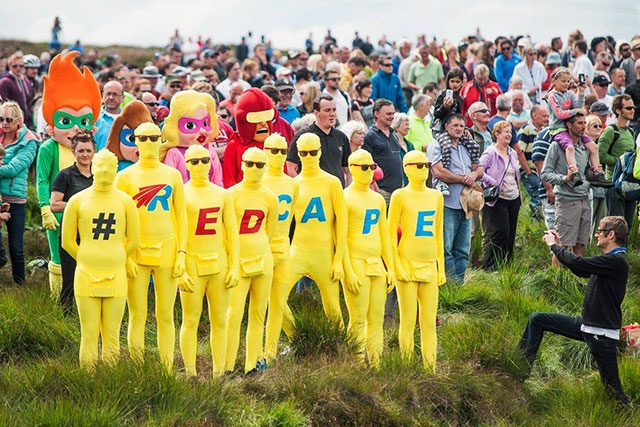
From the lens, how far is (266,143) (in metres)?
8.69

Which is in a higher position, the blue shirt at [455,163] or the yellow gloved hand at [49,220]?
the blue shirt at [455,163]

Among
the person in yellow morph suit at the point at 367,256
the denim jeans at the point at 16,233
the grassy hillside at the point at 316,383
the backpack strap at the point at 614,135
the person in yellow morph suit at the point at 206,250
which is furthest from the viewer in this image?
the backpack strap at the point at 614,135

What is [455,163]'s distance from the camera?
1106cm

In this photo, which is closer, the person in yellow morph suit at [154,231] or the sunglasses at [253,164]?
→ the person in yellow morph suit at [154,231]

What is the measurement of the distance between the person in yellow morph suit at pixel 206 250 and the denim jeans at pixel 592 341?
106 inches

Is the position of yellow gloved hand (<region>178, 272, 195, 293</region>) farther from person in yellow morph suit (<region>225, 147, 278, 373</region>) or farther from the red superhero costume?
the red superhero costume

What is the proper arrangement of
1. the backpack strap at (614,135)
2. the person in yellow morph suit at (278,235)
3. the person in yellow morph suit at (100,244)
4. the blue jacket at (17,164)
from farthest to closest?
1. the backpack strap at (614,135)
2. the blue jacket at (17,164)
3. the person in yellow morph suit at (278,235)
4. the person in yellow morph suit at (100,244)

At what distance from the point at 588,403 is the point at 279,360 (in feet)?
8.43

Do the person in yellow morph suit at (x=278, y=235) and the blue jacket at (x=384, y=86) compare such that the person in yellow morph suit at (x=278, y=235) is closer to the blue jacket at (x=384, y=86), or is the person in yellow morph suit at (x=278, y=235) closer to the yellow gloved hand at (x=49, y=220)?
the yellow gloved hand at (x=49, y=220)

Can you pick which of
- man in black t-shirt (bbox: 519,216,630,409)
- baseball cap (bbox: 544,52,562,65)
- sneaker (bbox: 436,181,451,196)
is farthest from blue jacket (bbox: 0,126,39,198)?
baseball cap (bbox: 544,52,562,65)

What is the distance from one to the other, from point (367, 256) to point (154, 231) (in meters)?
1.84

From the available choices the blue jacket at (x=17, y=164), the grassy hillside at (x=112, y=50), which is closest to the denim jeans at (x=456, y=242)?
the blue jacket at (x=17, y=164)

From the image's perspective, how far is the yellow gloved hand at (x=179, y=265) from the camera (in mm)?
7844

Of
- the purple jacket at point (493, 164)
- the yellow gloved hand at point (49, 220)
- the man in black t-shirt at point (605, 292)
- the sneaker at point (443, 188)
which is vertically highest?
the purple jacket at point (493, 164)
